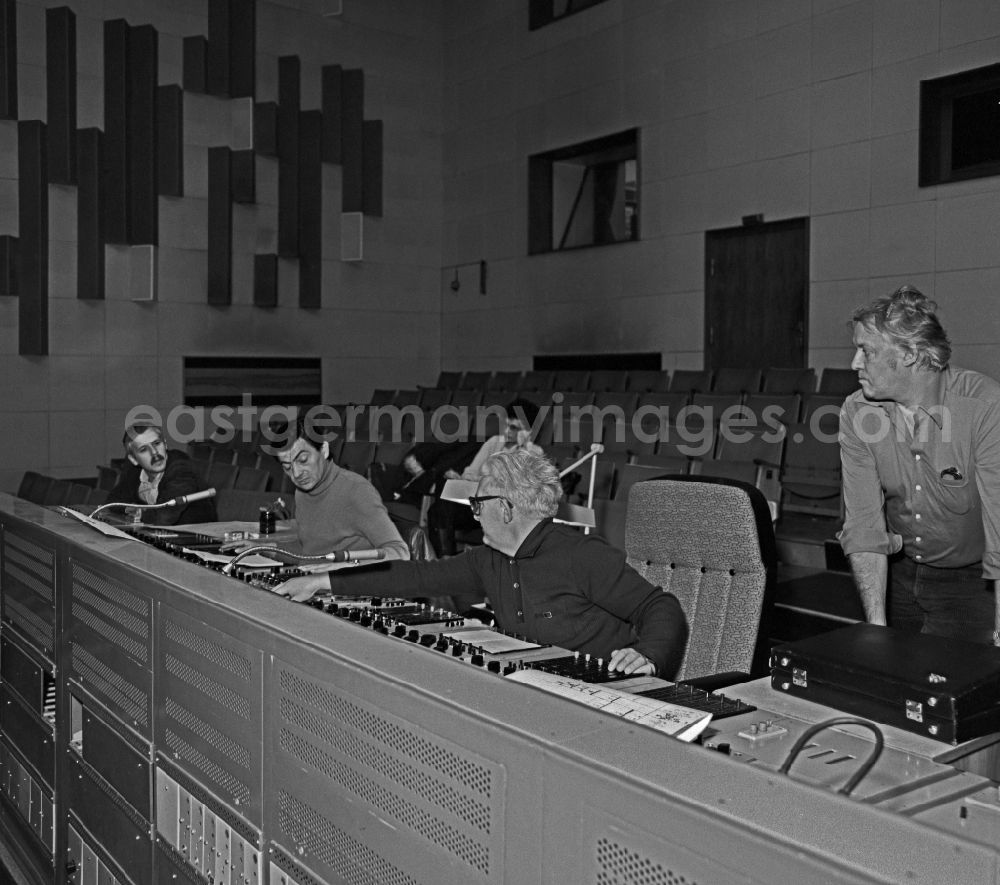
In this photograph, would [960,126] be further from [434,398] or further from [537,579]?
[537,579]

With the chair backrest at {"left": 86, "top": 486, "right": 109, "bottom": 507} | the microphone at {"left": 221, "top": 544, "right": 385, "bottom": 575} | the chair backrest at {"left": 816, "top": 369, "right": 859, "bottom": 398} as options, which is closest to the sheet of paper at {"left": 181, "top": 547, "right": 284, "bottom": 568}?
the microphone at {"left": 221, "top": 544, "right": 385, "bottom": 575}

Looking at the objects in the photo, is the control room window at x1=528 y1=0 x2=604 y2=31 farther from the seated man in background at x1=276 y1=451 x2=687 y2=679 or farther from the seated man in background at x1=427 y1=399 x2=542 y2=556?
the seated man in background at x1=276 y1=451 x2=687 y2=679

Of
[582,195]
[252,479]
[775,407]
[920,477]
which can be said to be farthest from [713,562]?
[582,195]

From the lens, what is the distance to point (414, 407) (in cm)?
863

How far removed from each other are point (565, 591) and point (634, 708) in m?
0.92

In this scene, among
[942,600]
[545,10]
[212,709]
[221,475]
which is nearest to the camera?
[212,709]

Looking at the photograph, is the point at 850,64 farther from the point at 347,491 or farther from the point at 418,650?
the point at 418,650

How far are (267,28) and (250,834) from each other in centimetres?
1076

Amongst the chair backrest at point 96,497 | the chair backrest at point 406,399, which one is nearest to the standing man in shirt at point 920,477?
the chair backrest at point 96,497

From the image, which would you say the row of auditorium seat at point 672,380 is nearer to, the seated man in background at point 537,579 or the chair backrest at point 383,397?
the chair backrest at point 383,397

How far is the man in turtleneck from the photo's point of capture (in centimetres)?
350

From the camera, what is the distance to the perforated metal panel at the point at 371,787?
1.14 m

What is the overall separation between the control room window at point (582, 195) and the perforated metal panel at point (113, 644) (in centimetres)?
843

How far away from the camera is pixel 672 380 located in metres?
8.70
